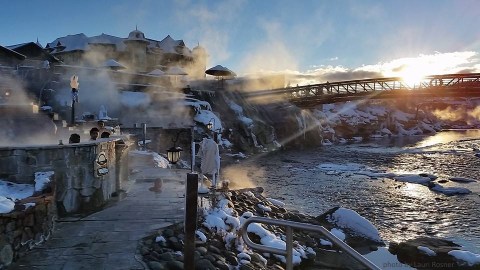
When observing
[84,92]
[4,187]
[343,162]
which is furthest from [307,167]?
[4,187]

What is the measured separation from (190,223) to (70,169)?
4451 mm

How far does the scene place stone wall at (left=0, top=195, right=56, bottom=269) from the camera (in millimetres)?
6512

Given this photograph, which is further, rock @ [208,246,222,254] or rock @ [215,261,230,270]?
rock @ [208,246,222,254]

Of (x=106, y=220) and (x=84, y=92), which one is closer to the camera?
(x=106, y=220)

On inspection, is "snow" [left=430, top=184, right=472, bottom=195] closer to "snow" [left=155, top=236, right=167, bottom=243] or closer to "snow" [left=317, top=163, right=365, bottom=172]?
"snow" [left=317, top=163, right=365, bottom=172]

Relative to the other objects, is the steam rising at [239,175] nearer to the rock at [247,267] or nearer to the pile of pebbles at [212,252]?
the pile of pebbles at [212,252]

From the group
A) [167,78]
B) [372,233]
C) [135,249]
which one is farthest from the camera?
[167,78]

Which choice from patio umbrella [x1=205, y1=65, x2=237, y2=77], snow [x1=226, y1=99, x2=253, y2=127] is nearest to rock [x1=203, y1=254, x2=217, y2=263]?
snow [x1=226, y1=99, x2=253, y2=127]

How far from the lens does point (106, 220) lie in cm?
900

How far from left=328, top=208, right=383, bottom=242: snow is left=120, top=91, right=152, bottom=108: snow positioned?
27376mm

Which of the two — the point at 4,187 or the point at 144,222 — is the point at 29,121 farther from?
the point at 144,222

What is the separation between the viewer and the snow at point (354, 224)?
46.8 ft

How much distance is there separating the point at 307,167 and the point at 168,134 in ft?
44.6

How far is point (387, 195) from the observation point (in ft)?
76.0
